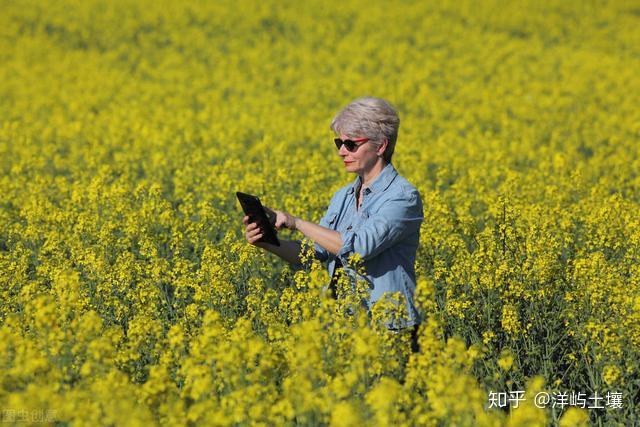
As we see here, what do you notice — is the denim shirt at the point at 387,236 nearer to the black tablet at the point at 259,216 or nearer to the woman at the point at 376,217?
the woman at the point at 376,217

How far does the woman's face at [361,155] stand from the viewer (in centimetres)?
420

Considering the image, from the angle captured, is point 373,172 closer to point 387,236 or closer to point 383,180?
point 383,180

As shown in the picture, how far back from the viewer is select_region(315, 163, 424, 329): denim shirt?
4027 millimetres

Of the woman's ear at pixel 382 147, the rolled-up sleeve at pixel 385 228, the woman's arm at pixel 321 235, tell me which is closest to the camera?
the rolled-up sleeve at pixel 385 228

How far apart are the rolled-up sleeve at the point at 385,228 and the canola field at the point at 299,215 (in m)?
0.27

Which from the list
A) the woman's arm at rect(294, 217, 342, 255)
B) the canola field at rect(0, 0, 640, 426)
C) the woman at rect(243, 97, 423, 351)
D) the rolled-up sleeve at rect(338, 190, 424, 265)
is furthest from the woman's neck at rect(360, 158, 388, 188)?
the canola field at rect(0, 0, 640, 426)

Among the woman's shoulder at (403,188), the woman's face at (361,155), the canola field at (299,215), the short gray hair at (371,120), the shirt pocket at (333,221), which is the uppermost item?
the short gray hair at (371,120)

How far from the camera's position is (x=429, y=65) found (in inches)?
754

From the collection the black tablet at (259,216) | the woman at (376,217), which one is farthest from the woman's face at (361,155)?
the black tablet at (259,216)

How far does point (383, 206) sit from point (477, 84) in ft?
45.8

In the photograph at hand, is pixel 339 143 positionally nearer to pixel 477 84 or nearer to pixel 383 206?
pixel 383 206

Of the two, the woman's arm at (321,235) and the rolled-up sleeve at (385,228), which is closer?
the rolled-up sleeve at (385,228)

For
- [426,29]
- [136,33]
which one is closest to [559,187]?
[426,29]

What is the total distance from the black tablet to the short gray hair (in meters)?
0.61
